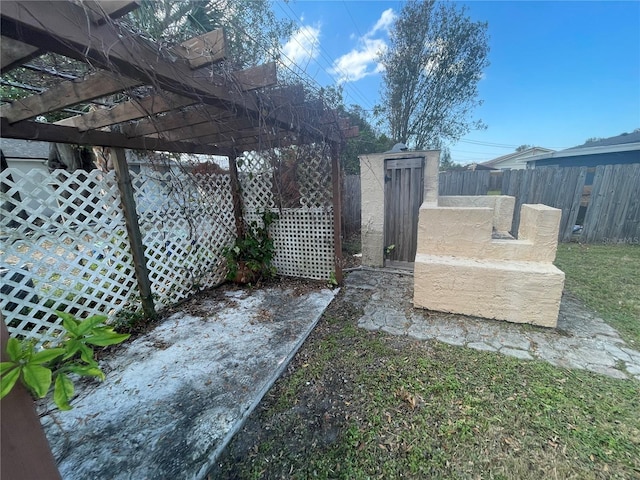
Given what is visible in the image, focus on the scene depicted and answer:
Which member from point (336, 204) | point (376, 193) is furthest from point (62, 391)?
point (376, 193)

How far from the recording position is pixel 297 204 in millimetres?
4199

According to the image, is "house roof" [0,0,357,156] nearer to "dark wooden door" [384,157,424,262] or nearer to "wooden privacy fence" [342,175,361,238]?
"dark wooden door" [384,157,424,262]

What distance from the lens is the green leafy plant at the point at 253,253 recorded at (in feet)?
13.6

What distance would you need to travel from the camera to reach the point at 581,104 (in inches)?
376

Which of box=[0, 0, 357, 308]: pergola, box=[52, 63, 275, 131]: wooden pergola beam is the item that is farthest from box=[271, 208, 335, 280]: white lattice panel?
box=[52, 63, 275, 131]: wooden pergola beam

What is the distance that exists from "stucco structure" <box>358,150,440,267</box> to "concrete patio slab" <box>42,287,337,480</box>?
2.08 meters

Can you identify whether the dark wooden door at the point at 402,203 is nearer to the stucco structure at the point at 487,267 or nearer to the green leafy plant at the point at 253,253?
the stucco structure at the point at 487,267

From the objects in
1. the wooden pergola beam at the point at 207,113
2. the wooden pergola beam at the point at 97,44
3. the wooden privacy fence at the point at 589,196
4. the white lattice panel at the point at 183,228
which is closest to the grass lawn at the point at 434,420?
the white lattice panel at the point at 183,228

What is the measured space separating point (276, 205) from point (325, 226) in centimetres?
94

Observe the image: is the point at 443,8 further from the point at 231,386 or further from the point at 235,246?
the point at 231,386

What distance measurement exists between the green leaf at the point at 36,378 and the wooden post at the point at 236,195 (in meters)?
3.76

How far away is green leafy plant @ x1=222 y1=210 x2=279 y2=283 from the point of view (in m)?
4.13

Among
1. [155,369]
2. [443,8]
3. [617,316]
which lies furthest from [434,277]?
[443,8]

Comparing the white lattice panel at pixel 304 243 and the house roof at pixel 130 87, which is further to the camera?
the white lattice panel at pixel 304 243
